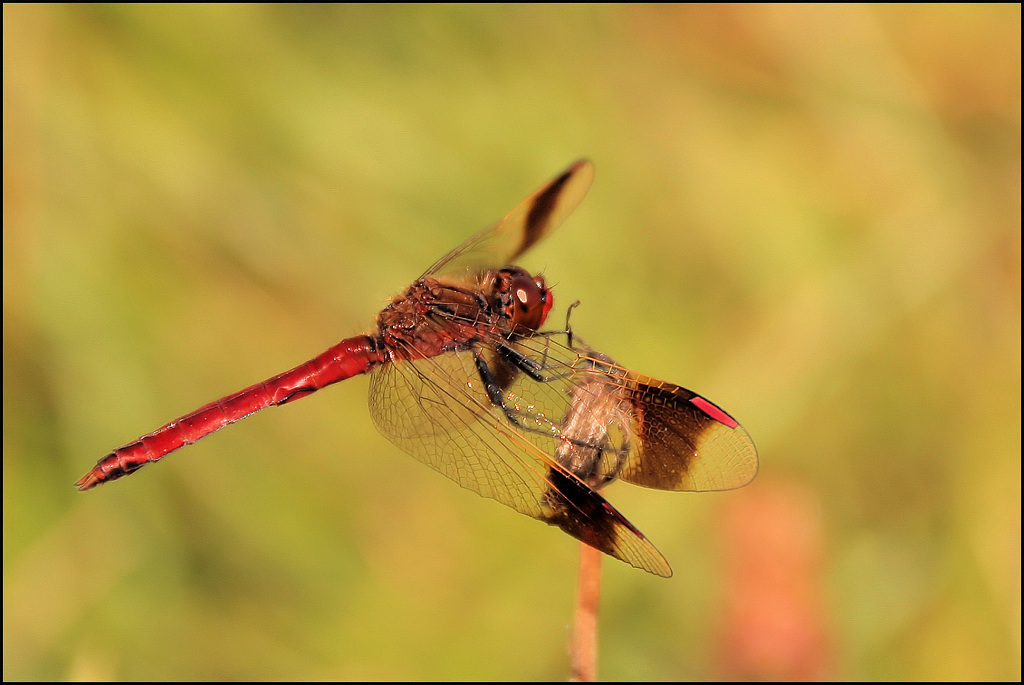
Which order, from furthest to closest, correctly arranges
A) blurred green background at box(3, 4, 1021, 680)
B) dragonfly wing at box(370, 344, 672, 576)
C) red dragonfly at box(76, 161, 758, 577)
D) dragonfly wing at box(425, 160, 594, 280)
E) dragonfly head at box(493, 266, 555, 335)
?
blurred green background at box(3, 4, 1021, 680)
dragonfly wing at box(425, 160, 594, 280)
dragonfly head at box(493, 266, 555, 335)
red dragonfly at box(76, 161, 758, 577)
dragonfly wing at box(370, 344, 672, 576)

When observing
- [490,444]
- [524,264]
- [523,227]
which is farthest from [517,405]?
[524,264]

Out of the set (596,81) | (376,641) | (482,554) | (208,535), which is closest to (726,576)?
(482,554)

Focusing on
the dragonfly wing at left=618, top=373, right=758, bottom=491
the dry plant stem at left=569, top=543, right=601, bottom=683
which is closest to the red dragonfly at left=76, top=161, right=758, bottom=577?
the dragonfly wing at left=618, top=373, right=758, bottom=491

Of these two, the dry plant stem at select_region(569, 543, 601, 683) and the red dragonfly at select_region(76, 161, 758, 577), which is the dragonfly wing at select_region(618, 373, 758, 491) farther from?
the dry plant stem at select_region(569, 543, 601, 683)

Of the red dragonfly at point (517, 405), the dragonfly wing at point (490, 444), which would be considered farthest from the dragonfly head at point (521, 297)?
the dragonfly wing at point (490, 444)

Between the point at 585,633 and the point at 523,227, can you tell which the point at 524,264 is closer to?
the point at 523,227

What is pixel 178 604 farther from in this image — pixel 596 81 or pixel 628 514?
pixel 596 81
